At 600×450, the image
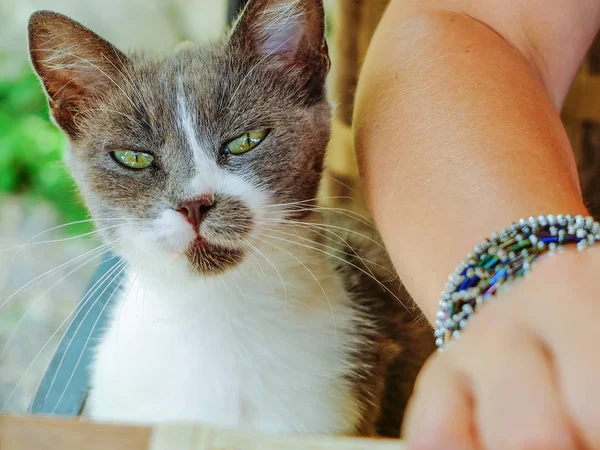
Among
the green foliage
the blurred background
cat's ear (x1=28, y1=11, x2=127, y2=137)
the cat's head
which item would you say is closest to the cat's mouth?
the cat's head

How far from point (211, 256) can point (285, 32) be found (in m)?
0.33

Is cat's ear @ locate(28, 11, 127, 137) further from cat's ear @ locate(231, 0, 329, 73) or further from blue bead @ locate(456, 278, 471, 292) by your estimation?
blue bead @ locate(456, 278, 471, 292)

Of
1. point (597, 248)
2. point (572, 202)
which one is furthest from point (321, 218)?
point (597, 248)

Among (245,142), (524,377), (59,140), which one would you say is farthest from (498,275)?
(59,140)

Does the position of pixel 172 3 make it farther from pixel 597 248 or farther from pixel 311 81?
pixel 597 248

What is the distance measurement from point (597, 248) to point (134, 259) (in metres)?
0.60

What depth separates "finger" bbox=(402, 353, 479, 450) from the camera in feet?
1.09

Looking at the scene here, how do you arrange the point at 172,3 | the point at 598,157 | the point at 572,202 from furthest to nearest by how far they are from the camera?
the point at 172,3 → the point at 598,157 → the point at 572,202

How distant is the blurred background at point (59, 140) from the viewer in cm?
113

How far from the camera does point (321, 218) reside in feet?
3.05

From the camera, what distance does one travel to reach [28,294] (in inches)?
51.9

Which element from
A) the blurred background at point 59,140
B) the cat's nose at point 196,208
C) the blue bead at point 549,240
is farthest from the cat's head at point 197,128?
the blue bead at point 549,240

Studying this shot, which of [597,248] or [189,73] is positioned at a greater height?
[189,73]

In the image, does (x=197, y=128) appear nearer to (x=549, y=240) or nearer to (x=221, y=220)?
(x=221, y=220)
